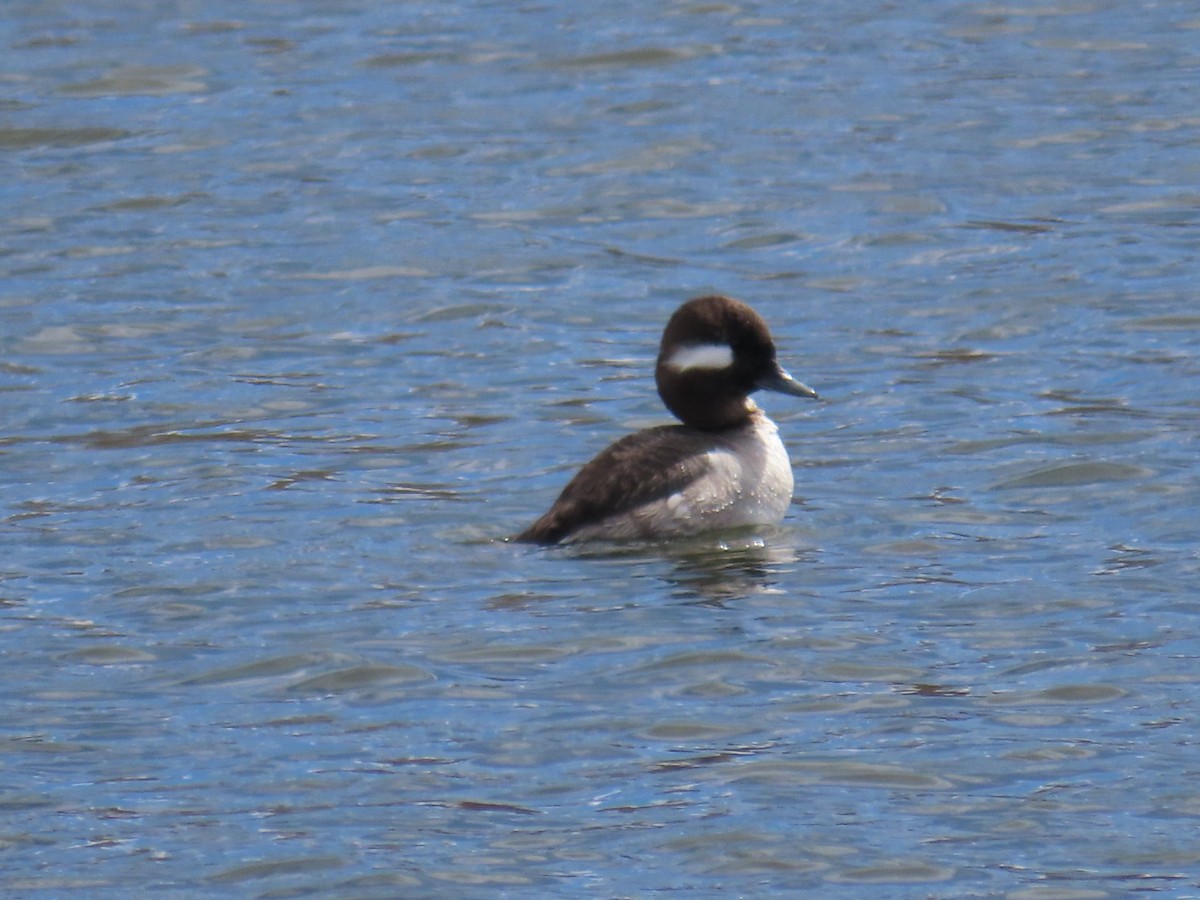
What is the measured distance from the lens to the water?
7805 mm

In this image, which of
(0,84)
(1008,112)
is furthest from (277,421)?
(0,84)

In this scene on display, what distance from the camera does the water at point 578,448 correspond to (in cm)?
780

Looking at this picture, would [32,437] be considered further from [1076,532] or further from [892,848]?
[892,848]

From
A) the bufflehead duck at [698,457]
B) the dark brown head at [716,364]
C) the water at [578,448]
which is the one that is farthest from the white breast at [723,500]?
the dark brown head at [716,364]

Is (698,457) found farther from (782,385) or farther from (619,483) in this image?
(782,385)

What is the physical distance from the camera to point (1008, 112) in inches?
770

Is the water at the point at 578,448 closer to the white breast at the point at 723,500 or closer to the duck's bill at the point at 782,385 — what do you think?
the white breast at the point at 723,500

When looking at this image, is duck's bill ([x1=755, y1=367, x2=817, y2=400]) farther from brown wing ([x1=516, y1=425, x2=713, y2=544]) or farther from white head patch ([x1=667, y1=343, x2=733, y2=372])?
brown wing ([x1=516, y1=425, x2=713, y2=544])

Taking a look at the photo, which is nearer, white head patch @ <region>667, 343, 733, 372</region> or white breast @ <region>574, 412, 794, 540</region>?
white breast @ <region>574, 412, 794, 540</region>

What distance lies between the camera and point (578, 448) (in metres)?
12.6

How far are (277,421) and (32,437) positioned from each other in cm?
Answer: 125

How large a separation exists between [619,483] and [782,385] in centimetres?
120

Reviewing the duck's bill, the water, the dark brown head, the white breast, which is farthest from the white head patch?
the water

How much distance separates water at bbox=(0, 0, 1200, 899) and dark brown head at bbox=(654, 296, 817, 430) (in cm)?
Answer: 58
